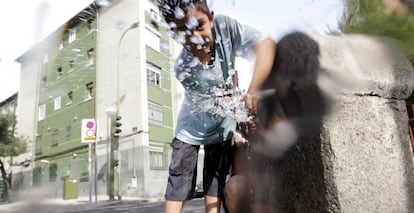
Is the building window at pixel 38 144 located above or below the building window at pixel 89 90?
below

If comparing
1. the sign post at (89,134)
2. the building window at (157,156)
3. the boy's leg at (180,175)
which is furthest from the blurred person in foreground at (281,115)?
the sign post at (89,134)

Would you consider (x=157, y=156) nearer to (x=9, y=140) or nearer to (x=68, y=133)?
(x=68, y=133)

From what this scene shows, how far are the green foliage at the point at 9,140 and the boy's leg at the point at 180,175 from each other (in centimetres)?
49

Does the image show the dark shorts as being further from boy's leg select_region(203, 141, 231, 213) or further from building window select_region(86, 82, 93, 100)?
building window select_region(86, 82, 93, 100)

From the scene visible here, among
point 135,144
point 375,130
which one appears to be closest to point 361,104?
point 375,130

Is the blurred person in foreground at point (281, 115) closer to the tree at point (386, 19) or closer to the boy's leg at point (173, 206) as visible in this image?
the boy's leg at point (173, 206)

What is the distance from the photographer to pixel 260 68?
1.30 meters

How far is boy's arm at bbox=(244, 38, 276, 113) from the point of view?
1266 mm

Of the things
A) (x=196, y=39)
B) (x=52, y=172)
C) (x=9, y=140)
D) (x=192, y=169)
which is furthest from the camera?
(x=192, y=169)

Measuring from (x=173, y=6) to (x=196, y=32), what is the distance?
0.11 meters

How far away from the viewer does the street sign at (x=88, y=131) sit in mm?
1217

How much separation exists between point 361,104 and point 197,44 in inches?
23.6

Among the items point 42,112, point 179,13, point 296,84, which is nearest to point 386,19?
point 296,84

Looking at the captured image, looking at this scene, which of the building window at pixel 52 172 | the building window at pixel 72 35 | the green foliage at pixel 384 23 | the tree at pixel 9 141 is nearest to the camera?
the tree at pixel 9 141
